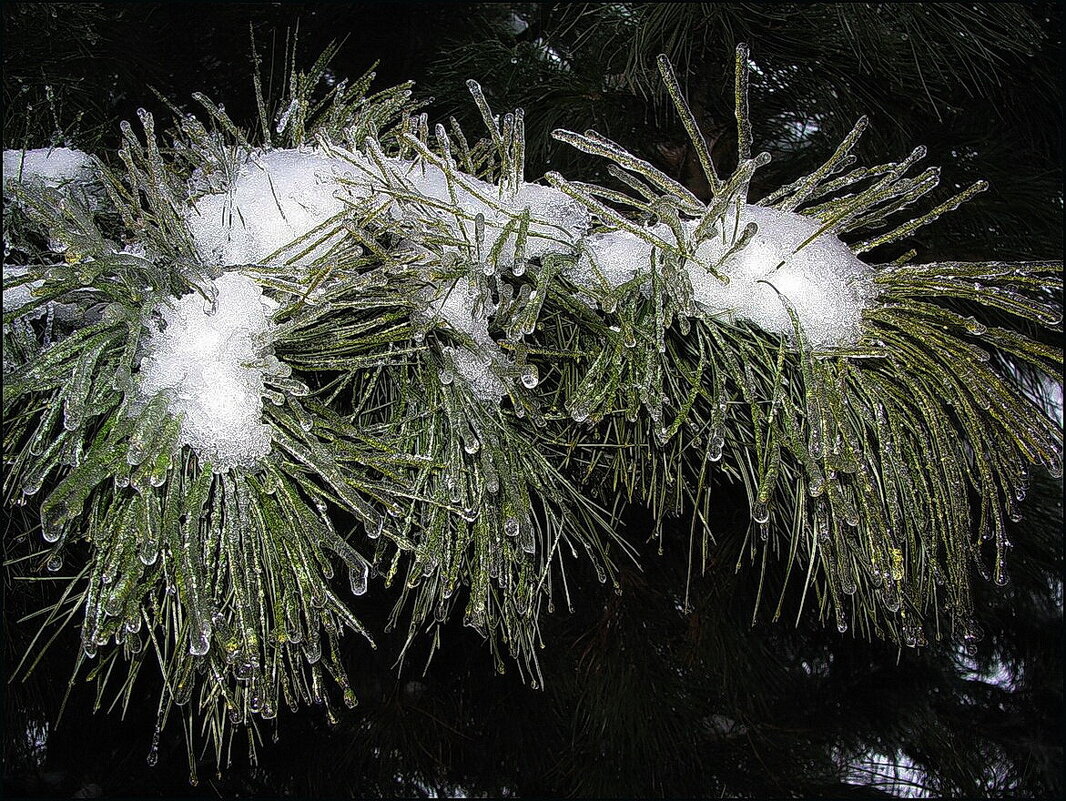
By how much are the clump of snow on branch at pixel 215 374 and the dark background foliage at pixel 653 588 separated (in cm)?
19

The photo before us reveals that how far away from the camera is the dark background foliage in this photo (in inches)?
29.2

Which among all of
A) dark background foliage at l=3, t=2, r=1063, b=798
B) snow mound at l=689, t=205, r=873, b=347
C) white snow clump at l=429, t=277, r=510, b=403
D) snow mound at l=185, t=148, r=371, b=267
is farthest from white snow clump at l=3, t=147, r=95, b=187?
snow mound at l=689, t=205, r=873, b=347

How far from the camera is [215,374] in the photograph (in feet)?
1.36

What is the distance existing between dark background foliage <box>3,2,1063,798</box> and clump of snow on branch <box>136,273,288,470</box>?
19cm

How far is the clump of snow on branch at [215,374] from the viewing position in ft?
1.34

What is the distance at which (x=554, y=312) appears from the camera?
1.68 feet

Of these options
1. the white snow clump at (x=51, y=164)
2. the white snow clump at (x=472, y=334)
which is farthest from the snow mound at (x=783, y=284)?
the white snow clump at (x=51, y=164)

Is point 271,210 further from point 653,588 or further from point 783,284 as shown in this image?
point 653,588

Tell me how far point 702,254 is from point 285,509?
10.6 inches

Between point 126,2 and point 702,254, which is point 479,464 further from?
point 126,2

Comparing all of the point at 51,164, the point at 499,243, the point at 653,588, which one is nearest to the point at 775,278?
the point at 499,243

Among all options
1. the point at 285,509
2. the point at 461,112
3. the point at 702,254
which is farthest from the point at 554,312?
the point at 461,112

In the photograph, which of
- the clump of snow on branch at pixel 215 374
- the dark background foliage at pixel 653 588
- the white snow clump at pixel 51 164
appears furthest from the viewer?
the dark background foliage at pixel 653 588

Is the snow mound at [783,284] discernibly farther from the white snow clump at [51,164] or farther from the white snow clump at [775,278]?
the white snow clump at [51,164]
